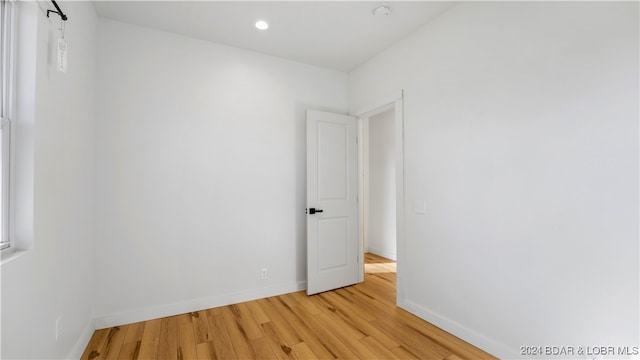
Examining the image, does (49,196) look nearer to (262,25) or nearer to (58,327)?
(58,327)

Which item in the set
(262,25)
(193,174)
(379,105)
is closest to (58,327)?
(193,174)

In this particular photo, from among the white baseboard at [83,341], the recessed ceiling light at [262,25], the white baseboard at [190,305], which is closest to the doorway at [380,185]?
the white baseboard at [190,305]

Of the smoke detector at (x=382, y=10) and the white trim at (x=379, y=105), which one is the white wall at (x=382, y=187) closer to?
the white trim at (x=379, y=105)

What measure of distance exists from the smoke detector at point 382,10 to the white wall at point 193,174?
4.10 feet

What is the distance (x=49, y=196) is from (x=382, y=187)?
435cm

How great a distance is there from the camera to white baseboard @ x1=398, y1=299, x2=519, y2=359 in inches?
76.2

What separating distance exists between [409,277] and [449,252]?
55 centimetres

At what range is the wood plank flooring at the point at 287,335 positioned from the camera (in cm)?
202

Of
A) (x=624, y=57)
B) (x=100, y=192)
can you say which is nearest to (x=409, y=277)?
(x=624, y=57)

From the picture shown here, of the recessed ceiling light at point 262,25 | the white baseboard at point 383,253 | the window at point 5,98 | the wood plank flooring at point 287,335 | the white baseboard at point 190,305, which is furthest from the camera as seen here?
the white baseboard at point 383,253

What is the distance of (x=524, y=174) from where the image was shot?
73.2 inches

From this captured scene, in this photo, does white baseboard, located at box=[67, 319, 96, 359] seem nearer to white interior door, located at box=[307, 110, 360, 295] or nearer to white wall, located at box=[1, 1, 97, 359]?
white wall, located at box=[1, 1, 97, 359]

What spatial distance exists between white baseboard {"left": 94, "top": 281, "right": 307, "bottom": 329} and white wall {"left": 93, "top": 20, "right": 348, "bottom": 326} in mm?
10

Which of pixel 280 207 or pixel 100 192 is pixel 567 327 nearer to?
pixel 280 207
